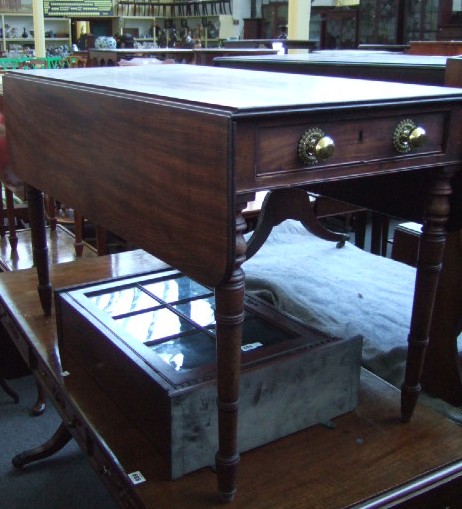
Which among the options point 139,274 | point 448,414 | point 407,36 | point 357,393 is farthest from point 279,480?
point 407,36

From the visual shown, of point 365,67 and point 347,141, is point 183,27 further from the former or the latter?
point 347,141

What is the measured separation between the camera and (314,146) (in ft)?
2.89

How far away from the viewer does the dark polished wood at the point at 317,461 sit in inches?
42.4

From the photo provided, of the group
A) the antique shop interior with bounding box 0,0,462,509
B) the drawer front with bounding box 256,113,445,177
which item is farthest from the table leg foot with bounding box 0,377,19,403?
the drawer front with bounding box 256,113,445,177

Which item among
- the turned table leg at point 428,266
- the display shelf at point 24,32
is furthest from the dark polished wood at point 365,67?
the display shelf at point 24,32

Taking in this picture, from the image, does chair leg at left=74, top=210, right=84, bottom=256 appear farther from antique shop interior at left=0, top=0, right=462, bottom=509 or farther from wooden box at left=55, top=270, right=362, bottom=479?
wooden box at left=55, top=270, right=362, bottom=479

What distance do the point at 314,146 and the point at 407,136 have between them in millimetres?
172

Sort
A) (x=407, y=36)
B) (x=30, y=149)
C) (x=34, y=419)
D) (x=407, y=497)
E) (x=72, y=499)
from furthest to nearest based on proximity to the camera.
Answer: (x=407, y=36), (x=34, y=419), (x=72, y=499), (x=30, y=149), (x=407, y=497)

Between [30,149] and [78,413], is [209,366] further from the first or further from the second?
[30,149]

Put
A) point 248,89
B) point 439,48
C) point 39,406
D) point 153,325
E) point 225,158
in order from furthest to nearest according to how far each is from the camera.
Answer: point 439,48
point 39,406
point 153,325
point 248,89
point 225,158

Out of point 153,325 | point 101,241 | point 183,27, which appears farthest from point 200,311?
point 183,27

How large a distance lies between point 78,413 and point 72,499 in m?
0.56

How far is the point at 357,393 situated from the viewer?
1310 mm

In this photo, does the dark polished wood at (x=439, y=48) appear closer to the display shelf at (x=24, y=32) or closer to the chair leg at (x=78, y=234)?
the chair leg at (x=78, y=234)
